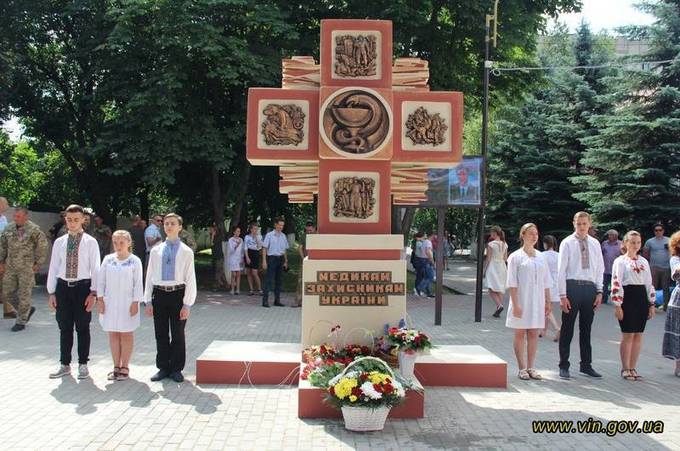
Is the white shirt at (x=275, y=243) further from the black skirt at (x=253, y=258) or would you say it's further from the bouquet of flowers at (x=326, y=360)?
the bouquet of flowers at (x=326, y=360)

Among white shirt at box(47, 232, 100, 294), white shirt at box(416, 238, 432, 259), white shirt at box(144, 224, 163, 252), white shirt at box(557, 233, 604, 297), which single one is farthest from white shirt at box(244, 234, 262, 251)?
white shirt at box(557, 233, 604, 297)

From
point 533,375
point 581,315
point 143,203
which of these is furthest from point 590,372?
point 143,203

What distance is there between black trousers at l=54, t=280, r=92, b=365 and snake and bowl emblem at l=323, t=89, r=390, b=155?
3.53 m

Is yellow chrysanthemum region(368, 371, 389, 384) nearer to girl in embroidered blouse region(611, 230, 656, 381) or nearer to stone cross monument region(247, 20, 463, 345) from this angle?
stone cross monument region(247, 20, 463, 345)

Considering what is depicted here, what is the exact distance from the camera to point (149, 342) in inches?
411

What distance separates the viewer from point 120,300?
781 cm

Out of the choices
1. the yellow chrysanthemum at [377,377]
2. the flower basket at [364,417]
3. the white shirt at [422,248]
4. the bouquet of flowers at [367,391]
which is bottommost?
the flower basket at [364,417]

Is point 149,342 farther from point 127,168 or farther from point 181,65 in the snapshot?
point 181,65

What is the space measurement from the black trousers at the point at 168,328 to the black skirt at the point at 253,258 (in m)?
9.79

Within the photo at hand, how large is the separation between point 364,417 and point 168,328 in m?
3.08

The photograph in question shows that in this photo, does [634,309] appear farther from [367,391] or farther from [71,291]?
[71,291]

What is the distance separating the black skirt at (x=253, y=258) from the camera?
58.3 feet

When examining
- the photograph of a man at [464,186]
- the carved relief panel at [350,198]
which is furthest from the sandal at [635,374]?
the photograph of a man at [464,186]

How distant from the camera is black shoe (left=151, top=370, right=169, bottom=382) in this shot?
7.83m
